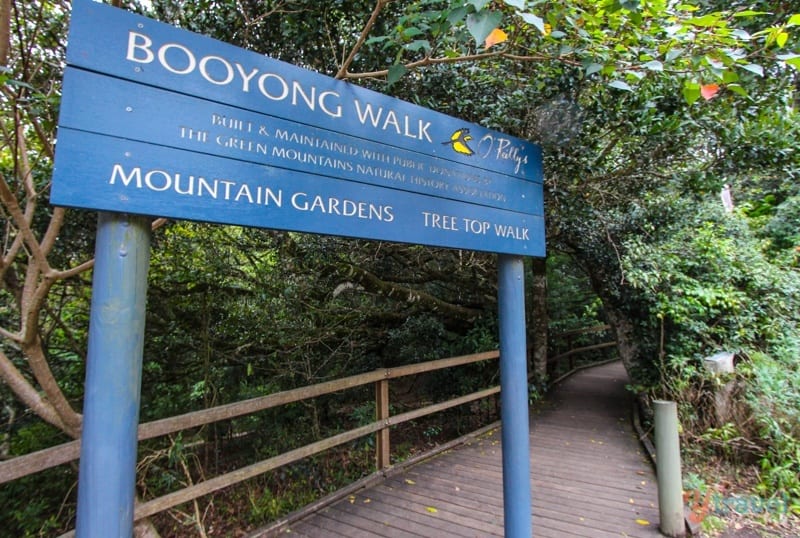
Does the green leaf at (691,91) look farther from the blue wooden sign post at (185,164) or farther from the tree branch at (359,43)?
the tree branch at (359,43)

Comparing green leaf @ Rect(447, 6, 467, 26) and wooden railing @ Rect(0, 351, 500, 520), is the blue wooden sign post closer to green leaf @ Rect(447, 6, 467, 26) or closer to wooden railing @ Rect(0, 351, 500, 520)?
green leaf @ Rect(447, 6, 467, 26)

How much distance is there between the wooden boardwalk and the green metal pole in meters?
0.14

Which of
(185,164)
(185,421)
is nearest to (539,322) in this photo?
(185,421)

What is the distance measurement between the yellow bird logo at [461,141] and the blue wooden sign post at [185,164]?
0.12m

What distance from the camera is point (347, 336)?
5758mm

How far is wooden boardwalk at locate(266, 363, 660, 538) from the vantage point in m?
2.94

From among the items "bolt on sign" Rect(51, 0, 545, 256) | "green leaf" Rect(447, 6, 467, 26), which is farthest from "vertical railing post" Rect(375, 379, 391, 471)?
"green leaf" Rect(447, 6, 467, 26)

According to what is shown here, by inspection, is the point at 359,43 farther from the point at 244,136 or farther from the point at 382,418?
the point at 382,418

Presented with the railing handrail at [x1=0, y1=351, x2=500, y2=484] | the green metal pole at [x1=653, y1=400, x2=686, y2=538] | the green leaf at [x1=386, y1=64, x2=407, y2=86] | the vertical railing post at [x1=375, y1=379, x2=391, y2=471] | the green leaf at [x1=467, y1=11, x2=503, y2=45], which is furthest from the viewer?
the vertical railing post at [x1=375, y1=379, x2=391, y2=471]

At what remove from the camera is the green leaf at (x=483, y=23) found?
1.42m

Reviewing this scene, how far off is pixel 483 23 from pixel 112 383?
5.54 ft

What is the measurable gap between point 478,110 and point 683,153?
268 centimetres

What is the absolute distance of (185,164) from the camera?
1324 mm

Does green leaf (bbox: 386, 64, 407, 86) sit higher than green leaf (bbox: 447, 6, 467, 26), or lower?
higher
